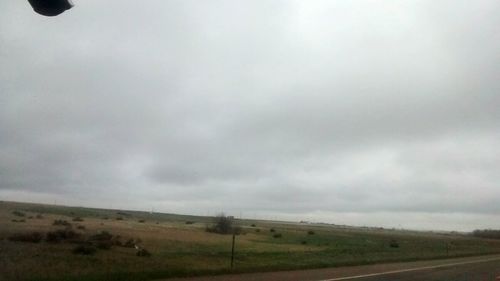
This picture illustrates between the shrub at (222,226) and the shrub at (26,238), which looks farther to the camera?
the shrub at (222,226)

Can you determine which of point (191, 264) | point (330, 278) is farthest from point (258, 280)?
point (191, 264)

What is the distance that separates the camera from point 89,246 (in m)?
28.9

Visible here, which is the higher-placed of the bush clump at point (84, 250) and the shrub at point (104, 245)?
the shrub at point (104, 245)

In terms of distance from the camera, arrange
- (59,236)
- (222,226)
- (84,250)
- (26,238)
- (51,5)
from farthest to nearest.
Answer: (222,226) → (59,236) → (26,238) → (84,250) → (51,5)

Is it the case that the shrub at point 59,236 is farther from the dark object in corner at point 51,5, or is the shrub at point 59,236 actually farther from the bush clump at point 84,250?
the dark object in corner at point 51,5

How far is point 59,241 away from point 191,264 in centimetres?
1157

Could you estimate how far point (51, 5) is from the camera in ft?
17.4

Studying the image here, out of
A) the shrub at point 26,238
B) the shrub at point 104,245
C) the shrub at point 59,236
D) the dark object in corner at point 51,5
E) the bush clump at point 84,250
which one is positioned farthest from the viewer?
the shrub at point 59,236

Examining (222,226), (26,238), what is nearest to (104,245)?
(26,238)

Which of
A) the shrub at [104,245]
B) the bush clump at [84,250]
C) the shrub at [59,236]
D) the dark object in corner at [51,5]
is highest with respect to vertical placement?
the dark object in corner at [51,5]

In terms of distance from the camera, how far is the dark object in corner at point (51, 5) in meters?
5.28

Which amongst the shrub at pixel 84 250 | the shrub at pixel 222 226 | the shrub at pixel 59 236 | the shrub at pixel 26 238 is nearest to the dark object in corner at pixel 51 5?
the shrub at pixel 84 250

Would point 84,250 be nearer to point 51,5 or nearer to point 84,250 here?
point 84,250

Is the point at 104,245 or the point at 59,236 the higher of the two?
the point at 59,236
